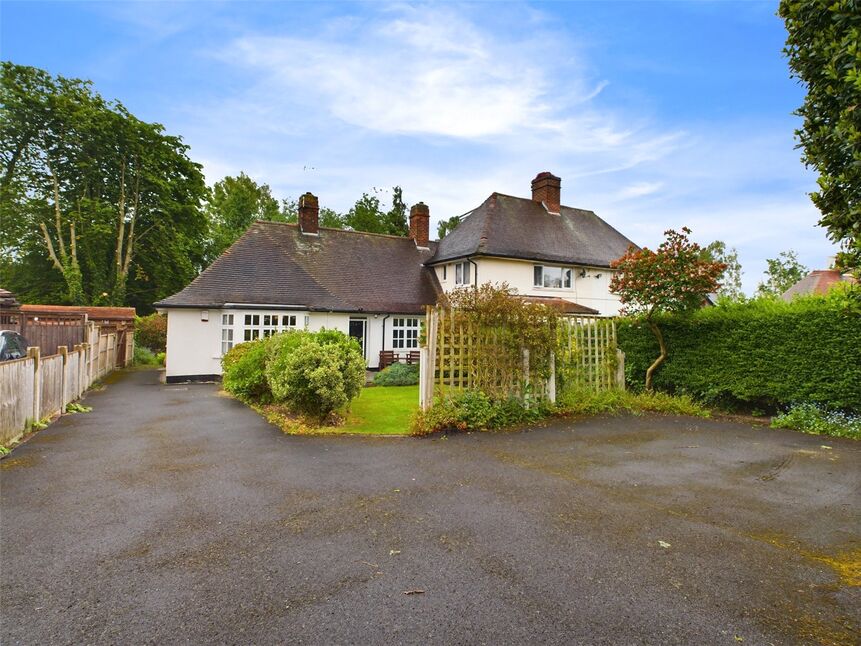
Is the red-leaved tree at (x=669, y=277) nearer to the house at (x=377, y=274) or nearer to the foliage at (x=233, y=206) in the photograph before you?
the house at (x=377, y=274)

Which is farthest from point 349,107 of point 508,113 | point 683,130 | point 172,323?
point 172,323

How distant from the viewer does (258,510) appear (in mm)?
4902

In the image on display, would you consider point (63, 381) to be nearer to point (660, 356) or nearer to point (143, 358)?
point (660, 356)

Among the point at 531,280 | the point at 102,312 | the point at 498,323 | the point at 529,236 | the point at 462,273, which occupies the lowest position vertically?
the point at 498,323

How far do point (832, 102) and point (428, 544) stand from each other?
509 centimetres

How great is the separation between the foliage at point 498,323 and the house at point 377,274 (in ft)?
37.5

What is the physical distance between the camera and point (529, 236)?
24422 mm

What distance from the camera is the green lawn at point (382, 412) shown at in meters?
9.12

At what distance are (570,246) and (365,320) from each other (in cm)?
1217

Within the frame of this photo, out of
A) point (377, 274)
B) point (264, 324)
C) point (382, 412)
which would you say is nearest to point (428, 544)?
point (382, 412)

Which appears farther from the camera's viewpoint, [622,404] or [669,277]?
[669,277]

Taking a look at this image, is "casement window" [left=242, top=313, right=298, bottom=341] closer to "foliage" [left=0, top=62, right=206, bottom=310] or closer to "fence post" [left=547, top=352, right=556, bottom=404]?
"fence post" [left=547, top=352, right=556, bottom=404]

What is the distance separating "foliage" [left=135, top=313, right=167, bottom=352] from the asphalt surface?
2354 centimetres

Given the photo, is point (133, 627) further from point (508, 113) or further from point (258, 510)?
point (508, 113)
